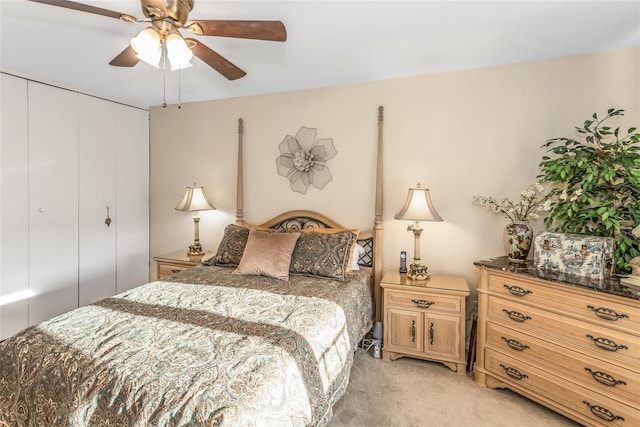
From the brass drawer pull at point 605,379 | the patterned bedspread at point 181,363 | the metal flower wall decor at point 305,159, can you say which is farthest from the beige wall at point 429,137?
the patterned bedspread at point 181,363

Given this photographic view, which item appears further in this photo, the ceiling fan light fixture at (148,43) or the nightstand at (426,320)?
the nightstand at (426,320)

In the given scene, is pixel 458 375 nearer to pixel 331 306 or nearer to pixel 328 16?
pixel 331 306

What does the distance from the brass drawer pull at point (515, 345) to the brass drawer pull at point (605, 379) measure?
35 centimetres

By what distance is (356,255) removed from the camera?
2967 mm

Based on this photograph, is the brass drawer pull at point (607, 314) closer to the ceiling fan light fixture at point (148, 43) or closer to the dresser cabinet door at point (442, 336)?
the dresser cabinet door at point (442, 336)

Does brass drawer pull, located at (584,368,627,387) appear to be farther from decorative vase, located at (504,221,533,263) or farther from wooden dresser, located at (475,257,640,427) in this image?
decorative vase, located at (504,221,533,263)

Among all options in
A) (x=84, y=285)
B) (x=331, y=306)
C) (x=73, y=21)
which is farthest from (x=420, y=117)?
(x=84, y=285)

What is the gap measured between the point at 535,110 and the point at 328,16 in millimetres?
1867

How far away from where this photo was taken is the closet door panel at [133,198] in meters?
3.87

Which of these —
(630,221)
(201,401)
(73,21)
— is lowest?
(201,401)

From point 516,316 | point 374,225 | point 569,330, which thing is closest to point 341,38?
point 374,225

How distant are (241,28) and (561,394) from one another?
281 centimetres

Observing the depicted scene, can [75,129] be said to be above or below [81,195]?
above

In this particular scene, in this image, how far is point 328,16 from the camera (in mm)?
1957
